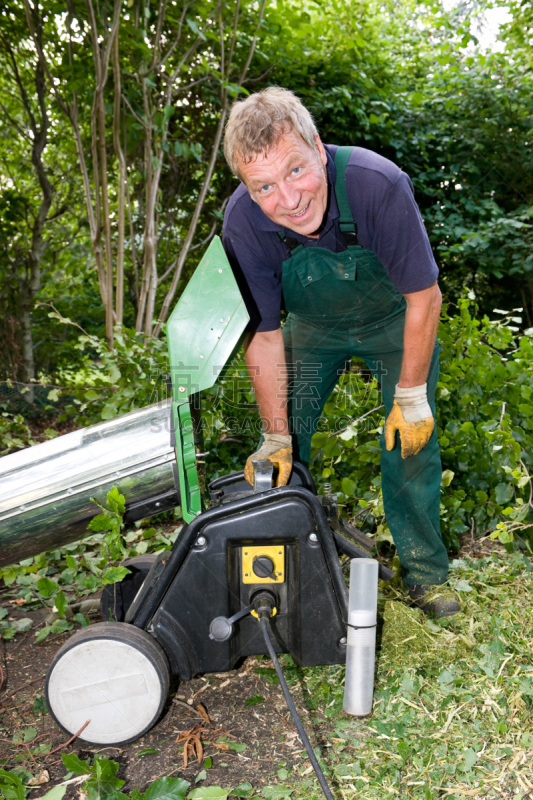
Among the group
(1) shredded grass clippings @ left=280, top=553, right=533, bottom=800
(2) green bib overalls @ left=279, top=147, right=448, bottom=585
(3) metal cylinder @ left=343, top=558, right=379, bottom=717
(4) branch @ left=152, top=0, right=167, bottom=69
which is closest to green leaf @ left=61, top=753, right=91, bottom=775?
(1) shredded grass clippings @ left=280, top=553, right=533, bottom=800

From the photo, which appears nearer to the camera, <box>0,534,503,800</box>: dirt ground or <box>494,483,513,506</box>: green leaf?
<box>0,534,503,800</box>: dirt ground

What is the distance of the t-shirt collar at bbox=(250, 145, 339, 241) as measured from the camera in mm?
1812

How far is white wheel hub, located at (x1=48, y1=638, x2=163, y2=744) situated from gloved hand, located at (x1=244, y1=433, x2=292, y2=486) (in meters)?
0.64

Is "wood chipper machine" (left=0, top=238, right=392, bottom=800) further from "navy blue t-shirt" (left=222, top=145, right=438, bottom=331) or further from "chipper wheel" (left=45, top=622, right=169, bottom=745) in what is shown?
"navy blue t-shirt" (left=222, top=145, right=438, bottom=331)

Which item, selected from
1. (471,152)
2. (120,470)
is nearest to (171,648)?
(120,470)

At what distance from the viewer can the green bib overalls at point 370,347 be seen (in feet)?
6.30

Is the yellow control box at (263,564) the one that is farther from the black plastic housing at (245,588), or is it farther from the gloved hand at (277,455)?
the gloved hand at (277,455)

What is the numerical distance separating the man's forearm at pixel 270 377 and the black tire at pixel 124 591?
2.11 ft

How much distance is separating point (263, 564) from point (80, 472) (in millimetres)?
563

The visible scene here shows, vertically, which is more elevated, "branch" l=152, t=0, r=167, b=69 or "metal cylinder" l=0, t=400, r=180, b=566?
"branch" l=152, t=0, r=167, b=69

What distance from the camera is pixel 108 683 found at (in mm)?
1531

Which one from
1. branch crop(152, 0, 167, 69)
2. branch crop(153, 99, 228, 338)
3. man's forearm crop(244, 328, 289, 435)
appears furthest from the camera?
branch crop(153, 99, 228, 338)

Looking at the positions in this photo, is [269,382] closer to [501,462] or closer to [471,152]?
[501,462]

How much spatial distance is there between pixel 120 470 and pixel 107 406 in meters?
1.27
